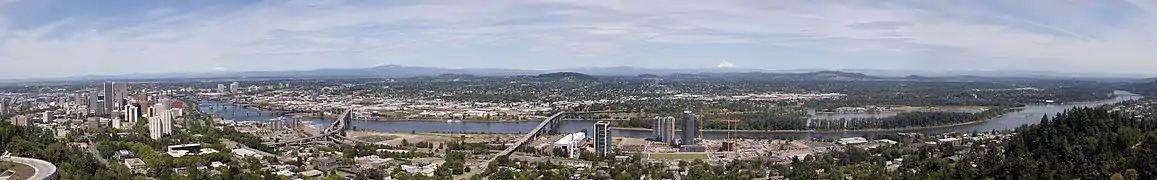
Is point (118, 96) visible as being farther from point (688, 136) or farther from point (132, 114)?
point (688, 136)

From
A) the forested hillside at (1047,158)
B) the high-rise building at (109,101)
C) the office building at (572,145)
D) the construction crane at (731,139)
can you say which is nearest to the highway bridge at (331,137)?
the office building at (572,145)

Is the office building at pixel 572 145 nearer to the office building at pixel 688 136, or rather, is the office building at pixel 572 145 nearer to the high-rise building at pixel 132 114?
the office building at pixel 688 136

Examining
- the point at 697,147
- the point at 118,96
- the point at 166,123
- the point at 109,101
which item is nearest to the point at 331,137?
the point at 166,123

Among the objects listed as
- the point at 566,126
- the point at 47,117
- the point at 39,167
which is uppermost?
the point at 39,167

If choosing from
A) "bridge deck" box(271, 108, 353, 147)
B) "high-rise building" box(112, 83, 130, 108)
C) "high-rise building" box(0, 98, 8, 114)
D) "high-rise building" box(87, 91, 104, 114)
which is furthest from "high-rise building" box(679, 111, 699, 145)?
"high-rise building" box(0, 98, 8, 114)

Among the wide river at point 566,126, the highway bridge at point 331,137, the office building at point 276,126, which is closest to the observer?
the highway bridge at point 331,137

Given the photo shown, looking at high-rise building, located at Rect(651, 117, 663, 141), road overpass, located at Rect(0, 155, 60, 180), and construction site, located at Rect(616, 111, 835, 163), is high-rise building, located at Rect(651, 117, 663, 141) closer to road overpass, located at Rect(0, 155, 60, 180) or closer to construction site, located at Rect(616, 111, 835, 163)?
construction site, located at Rect(616, 111, 835, 163)
